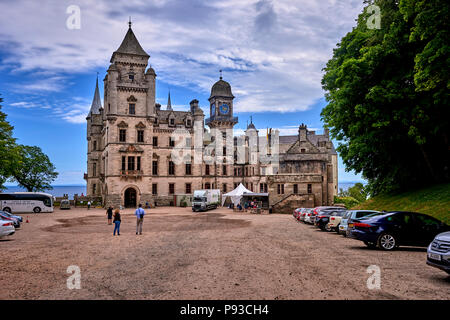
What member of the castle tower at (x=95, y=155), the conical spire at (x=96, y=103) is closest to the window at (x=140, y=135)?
the castle tower at (x=95, y=155)

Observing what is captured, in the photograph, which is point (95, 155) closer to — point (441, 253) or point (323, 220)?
point (323, 220)

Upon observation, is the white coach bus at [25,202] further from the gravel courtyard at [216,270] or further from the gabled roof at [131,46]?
the gravel courtyard at [216,270]

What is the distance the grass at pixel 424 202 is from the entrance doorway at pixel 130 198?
37.5 m

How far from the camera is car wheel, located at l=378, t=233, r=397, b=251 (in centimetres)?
1459

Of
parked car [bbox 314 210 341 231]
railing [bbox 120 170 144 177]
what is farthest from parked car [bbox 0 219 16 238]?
railing [bbox 120 170 144 177]

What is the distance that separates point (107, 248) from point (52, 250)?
2270 mm

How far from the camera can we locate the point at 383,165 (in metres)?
31.0

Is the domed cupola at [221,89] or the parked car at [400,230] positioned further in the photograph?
the domed cupola at [221,89]

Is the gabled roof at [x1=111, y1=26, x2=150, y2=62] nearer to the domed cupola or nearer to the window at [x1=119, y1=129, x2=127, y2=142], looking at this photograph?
the window at [x1=119, y1=129, x2=127, y2=142]

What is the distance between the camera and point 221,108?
70.5 meters

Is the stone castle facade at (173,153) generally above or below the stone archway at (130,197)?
above

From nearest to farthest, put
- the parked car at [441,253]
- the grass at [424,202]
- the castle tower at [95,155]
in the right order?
the parked car at [441,253], the grass at [424,202], the castle tower at [95,155]

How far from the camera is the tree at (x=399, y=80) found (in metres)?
16.5

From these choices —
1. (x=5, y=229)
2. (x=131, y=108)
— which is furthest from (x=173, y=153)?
(x=5, y=229)
